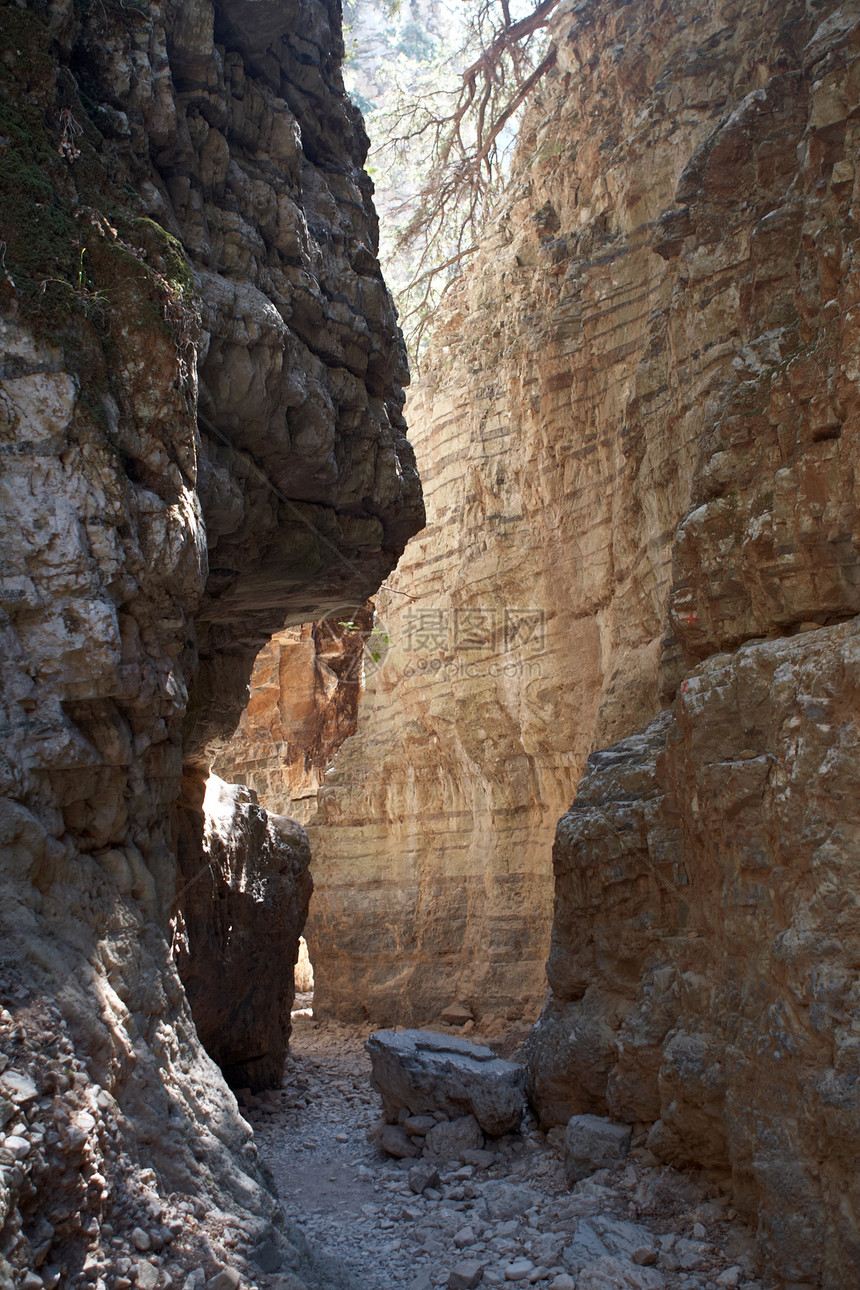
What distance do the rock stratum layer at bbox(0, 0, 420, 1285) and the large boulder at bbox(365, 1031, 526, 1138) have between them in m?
2.66

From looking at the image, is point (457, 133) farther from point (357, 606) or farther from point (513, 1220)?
point (513, 1220)

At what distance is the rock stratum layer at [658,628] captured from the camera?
Result: 5.49 meters

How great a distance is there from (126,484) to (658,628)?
679 centimetres

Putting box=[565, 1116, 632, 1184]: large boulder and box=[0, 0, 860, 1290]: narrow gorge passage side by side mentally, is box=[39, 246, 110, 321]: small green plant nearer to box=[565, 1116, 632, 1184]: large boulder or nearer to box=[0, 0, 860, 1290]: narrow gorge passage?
box=[0, 0, 860, 1290]: narrow gorge passage

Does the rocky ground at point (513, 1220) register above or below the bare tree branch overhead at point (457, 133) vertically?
below

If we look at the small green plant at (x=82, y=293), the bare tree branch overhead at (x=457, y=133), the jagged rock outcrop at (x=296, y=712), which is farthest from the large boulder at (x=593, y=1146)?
the jagged rock outcrop at (x=296, y=712)

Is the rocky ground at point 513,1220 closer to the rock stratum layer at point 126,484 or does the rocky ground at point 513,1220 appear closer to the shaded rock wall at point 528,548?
the rock stratum layer at point 126,484

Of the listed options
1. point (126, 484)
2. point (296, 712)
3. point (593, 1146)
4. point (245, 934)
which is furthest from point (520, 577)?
point (296, 712)

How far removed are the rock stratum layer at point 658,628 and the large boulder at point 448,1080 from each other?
0.38m

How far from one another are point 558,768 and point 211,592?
6.18m

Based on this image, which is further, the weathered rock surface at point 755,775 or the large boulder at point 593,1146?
the large boulder at point 593,1146

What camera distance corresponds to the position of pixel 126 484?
206 inches

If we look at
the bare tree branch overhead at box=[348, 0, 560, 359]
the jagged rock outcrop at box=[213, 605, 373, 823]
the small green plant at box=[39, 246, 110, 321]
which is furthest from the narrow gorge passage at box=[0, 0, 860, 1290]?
the jagged rock outcrop at box=[213, 605, 373, 823]

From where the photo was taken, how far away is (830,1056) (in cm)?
503
